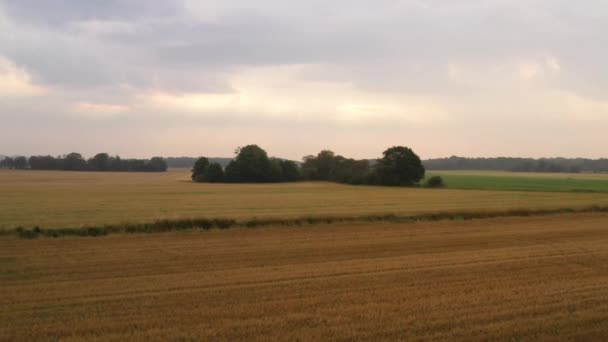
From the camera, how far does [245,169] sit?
90.5 metres

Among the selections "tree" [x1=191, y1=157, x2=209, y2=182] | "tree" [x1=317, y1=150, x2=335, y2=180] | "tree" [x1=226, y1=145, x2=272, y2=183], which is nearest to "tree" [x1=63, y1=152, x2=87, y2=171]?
"tree" [x1=191, y1=157, x2=209, y2=182]

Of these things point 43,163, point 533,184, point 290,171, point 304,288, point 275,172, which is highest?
point 43,163

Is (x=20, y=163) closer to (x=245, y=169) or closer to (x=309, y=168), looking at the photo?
(x=245, y=169)

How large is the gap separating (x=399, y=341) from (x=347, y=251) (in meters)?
9.45

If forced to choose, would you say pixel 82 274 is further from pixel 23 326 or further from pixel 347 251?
pixel 347 251

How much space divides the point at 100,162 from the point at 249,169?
64938mm

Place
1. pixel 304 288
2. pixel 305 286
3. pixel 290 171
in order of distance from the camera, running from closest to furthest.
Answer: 1. pixel 304 288
2. pixel 305 286
3. pixel 290 171

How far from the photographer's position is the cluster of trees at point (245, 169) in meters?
90.3

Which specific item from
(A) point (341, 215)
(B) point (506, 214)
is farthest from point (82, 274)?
(B) point (506, 214)

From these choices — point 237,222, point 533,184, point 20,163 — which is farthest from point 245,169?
point 20,163

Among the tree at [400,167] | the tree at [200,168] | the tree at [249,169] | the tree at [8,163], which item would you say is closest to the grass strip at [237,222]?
the tree at [400,167]

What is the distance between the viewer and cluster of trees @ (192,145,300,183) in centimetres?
9031

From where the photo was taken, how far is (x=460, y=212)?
31156 millimetres

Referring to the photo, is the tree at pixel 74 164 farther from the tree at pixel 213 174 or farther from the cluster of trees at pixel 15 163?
the tree at pixel 213 174
